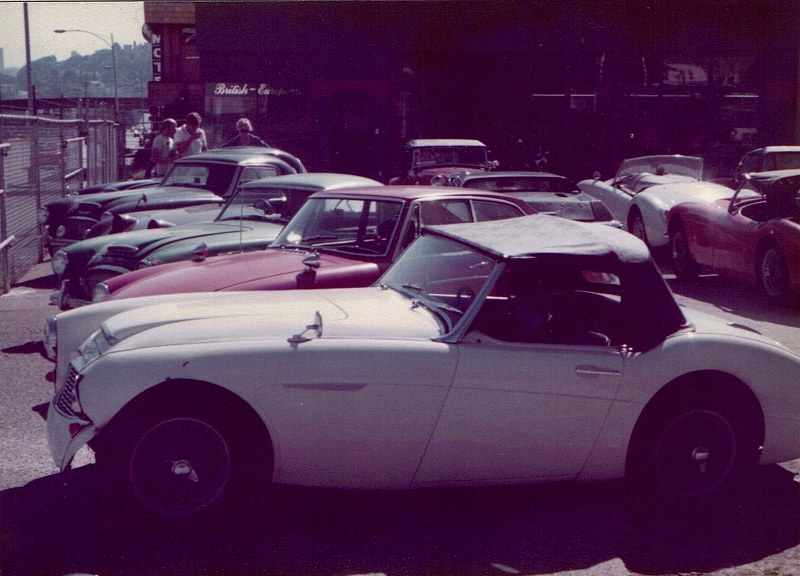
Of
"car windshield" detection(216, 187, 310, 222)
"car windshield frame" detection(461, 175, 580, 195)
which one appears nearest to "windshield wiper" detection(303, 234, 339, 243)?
"car windshield" detection(216, 187, 310, 222)

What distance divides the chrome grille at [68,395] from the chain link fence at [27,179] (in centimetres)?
749

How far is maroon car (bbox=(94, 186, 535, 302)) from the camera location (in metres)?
6.61

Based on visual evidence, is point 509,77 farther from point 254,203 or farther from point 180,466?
point 180,466

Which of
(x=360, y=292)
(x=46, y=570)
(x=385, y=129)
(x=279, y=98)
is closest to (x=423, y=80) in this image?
(x=385, y=129)

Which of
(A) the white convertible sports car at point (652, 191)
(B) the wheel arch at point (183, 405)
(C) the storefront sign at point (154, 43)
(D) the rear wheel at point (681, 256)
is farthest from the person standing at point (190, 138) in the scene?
(C) the storefront sign at point (154, 43)

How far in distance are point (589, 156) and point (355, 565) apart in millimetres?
23327

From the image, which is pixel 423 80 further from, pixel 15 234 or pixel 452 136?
pixel 15 234

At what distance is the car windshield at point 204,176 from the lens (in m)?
11.7

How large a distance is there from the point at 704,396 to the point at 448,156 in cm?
1252

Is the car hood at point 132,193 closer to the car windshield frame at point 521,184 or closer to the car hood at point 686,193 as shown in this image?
the car windshield frame at point 521,184

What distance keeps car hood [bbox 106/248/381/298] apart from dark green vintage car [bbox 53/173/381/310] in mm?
555

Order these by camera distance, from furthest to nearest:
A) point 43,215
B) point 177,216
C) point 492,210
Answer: point 43,215 < point 177,216 < point 492,210

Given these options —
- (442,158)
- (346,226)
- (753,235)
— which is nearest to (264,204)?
(346,226)

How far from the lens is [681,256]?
498 inches
